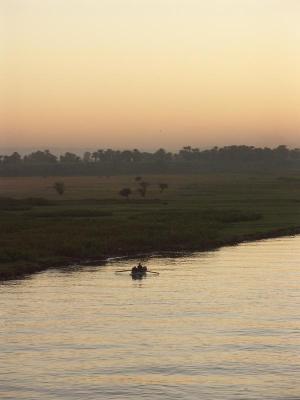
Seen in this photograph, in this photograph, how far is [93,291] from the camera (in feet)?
184

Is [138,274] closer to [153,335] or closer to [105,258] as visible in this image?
[105,258]

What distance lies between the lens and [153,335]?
4297cm

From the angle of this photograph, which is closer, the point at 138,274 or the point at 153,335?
the point at 153,335

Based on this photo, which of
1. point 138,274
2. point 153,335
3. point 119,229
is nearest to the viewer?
point 153,335

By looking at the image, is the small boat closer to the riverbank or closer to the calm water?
the calm water

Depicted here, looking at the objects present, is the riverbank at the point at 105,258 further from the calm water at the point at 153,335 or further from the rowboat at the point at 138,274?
the rowboat at the point at 138,274

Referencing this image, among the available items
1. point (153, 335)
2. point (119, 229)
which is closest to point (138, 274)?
point (153, 335)

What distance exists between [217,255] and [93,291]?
22800 mm

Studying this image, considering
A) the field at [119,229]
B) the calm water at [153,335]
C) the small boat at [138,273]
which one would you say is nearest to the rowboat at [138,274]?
the small boat at [138,273]

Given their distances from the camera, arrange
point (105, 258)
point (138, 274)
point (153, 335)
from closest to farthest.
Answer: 1. point (153, 335)
2. point (138, 274)
3. point (105, 258)

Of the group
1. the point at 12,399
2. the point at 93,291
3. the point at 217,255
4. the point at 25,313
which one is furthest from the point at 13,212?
the point at 12,399

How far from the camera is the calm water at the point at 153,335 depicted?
1356 inches

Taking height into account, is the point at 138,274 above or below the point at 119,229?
below

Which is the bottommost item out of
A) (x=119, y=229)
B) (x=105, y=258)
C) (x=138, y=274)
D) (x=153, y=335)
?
(x=153, y=335)
